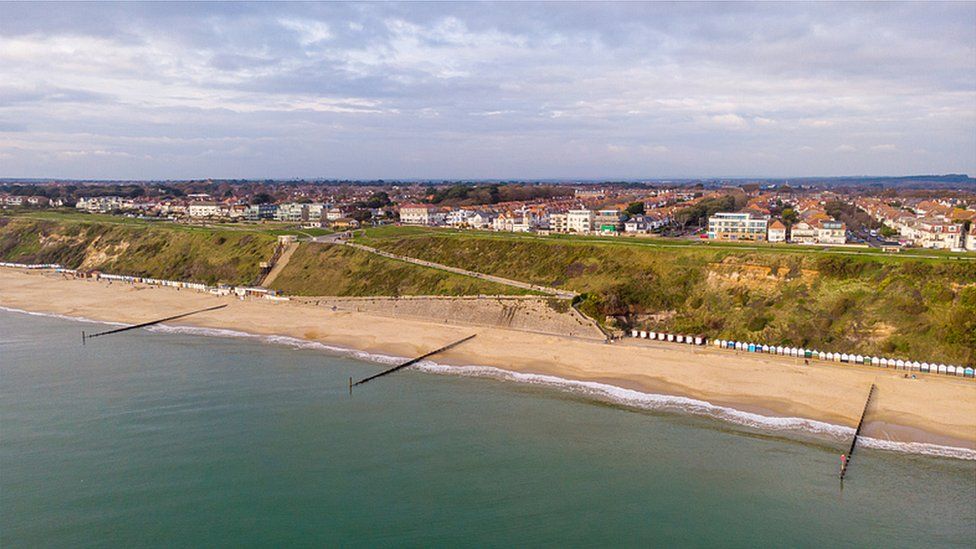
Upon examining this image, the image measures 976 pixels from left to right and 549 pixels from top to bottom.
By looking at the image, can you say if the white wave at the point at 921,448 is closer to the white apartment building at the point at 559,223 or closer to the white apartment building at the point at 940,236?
the white apartment building at the point at 940,236

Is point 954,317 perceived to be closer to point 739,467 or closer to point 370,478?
point 739,467

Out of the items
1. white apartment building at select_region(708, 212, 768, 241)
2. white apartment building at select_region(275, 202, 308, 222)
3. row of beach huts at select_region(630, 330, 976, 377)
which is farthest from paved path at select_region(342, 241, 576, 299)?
white apartment building at select_region(275, 202, 308, 222)

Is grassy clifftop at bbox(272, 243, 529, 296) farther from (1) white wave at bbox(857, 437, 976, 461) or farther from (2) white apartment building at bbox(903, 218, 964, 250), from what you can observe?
(2) white apartment building at bbox(903, 218, 964, 250)

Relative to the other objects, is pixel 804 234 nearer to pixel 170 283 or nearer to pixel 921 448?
pixel 921 448

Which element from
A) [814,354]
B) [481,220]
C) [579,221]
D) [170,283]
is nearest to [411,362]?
[814,354]

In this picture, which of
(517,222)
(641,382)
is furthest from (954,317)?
(517,222)

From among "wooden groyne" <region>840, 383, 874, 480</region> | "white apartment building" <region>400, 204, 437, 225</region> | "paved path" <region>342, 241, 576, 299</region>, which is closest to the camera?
"wooden groyne" <region>840, 383, 874, 480</region>
